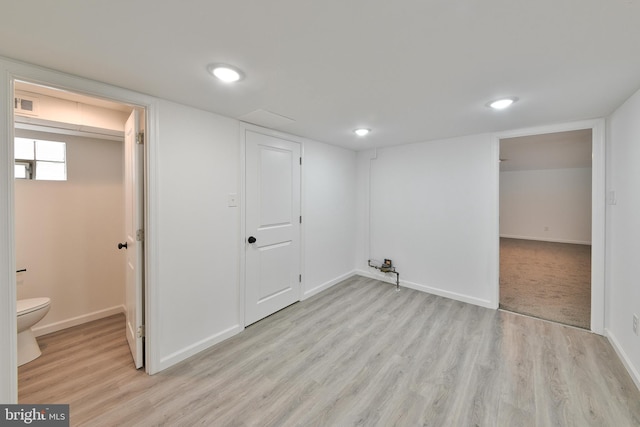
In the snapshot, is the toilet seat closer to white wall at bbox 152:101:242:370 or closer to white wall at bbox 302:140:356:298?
white wall at bbox 152:101:242:370

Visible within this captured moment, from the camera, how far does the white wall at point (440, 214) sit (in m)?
3.15

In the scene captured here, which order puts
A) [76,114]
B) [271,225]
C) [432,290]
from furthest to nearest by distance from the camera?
[432,290] → [271,225] → [76,114]

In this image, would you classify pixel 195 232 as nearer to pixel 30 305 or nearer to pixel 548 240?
pixel 30 305

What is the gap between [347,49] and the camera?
136cm

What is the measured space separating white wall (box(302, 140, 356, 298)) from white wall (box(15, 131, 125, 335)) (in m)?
2.26

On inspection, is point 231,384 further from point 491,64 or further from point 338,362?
point 491,64

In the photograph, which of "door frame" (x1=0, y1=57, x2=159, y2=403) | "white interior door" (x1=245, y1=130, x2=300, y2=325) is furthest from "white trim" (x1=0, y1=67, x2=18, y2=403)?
"white interior door" (x1=245, y1=130, x2=300, y2=325)

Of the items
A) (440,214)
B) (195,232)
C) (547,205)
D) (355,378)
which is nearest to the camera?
(355,378)

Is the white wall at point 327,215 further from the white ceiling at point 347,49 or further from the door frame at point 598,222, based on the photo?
the door frame at point 598,222

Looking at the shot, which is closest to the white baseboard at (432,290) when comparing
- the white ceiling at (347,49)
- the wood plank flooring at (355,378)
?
→ the wood plank flooring at (355,378)

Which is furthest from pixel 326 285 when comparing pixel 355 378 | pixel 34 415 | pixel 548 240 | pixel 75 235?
pixel 548 240

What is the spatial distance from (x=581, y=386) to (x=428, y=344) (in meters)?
1.04

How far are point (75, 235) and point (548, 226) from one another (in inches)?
409

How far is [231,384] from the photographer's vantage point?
1.90 m
